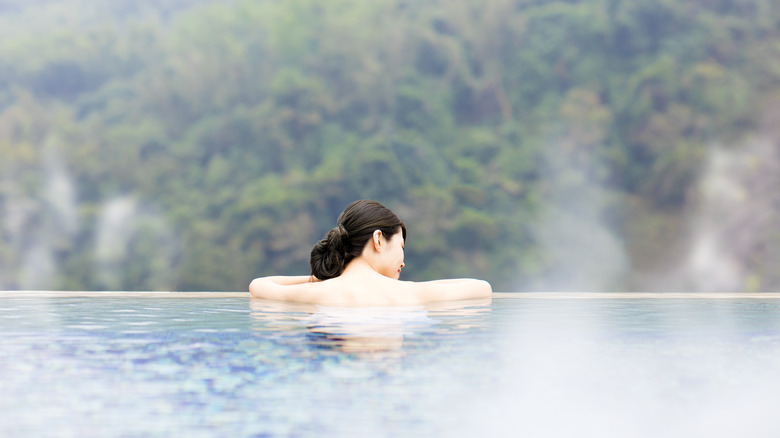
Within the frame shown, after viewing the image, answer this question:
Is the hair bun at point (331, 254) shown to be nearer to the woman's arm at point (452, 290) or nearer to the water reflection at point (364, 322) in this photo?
the water reflection at point (364, 322)

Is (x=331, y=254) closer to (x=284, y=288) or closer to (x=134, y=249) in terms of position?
(x=284, y=288)

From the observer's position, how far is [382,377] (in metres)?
1.43

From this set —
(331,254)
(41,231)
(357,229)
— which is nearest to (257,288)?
(331,254)

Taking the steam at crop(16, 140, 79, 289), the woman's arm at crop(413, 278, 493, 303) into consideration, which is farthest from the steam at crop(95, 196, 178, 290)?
the woman's arm at crop(413, 278, 493, 303)

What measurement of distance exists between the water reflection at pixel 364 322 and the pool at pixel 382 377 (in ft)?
0.04

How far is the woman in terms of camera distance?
2477 millimetres

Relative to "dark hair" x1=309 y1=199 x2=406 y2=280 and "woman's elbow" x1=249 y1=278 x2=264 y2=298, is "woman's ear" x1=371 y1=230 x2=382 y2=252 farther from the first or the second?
"woman's elbow" x1=249 y1=278 x2=264 y2=298

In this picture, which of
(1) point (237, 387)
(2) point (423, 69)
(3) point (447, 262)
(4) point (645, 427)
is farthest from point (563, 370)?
(2) point (423, 69)

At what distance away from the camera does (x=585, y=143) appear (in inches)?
668

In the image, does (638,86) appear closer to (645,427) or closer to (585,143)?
(585,143)

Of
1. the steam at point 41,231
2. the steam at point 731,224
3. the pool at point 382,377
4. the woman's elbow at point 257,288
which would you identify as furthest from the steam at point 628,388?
the steam at point 41,231

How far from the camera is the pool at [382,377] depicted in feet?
3.80

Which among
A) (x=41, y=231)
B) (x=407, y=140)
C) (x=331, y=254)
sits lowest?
(x=331, y=254)

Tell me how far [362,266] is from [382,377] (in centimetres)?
111
